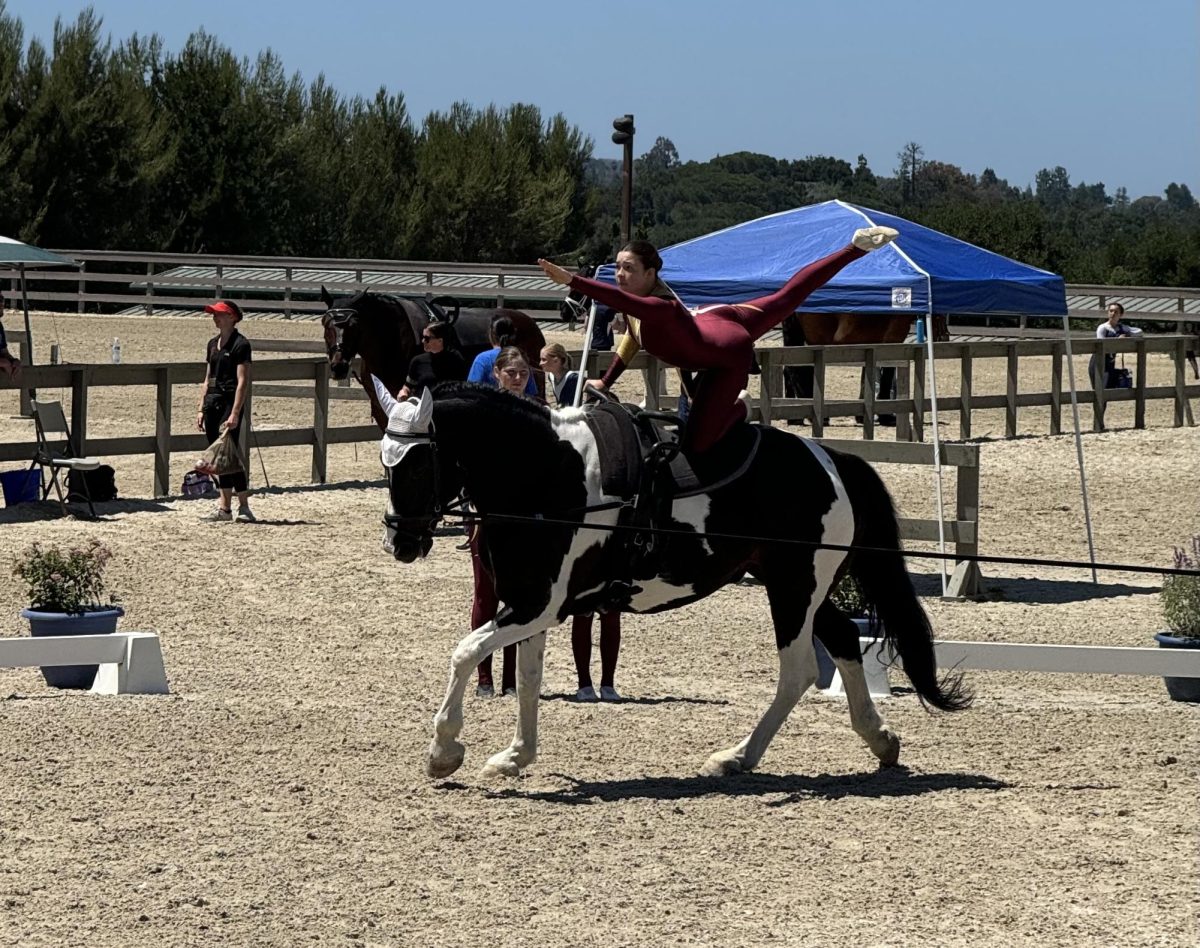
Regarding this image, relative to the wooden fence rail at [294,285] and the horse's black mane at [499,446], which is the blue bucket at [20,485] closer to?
the horse's black mane at [499,446]

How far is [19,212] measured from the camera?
4647cm

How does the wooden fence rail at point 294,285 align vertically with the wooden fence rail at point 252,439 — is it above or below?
above

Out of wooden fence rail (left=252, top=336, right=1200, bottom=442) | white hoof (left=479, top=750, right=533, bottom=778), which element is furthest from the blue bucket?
white hoof (left=479, top=750, right=533, bottom=778)

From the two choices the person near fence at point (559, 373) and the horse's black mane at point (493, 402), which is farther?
the person near fence at point (559, 373)

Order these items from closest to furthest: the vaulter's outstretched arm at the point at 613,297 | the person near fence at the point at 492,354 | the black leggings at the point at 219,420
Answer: the vaulter's outstretched arm at the point at 613,297 → the person near fence at the point at 492,354 → the black leggings at the point at 219,420

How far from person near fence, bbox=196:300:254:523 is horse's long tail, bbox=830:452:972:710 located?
7.70 m

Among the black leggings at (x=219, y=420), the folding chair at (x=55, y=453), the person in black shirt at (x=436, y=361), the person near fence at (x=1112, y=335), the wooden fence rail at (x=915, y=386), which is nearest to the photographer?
the person in black shirt at (x=436, y=361)

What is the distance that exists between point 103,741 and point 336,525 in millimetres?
6981

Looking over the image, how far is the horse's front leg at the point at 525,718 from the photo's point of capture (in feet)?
24.3

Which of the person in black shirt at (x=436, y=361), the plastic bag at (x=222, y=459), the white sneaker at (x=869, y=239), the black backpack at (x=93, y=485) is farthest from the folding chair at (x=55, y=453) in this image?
the white sneaker at (x=869, y=239)

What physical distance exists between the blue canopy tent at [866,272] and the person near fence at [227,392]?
3.18m

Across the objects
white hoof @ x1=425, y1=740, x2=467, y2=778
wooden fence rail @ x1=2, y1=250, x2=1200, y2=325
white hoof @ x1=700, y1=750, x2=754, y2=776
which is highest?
wooden fence rail @ x1=2, y1=250, x2=1200, y2=325

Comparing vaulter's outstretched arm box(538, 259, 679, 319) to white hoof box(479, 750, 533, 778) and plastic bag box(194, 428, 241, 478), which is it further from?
plastic bag box(194, 428, 241, 478)

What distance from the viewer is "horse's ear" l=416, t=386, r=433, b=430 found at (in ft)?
23.1
